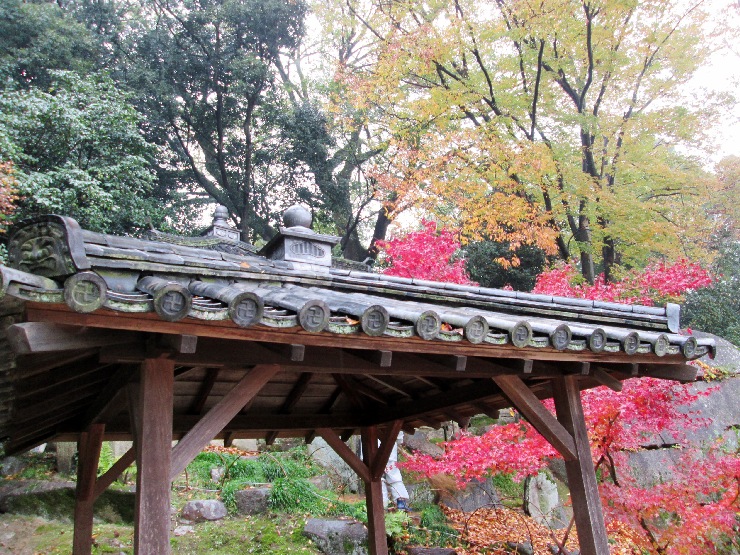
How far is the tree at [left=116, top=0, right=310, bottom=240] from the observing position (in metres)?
18.4

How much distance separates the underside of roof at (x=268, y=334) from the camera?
89.0 inches

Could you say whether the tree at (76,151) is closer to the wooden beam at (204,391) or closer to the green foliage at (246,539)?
the green foliage at (246,539)

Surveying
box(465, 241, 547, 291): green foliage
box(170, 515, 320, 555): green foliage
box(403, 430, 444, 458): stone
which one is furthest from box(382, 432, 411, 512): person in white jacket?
box(465, 241, 547, 291): green foliage

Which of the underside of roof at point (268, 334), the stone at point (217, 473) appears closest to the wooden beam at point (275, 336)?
the underside of roof at point (268, 334)

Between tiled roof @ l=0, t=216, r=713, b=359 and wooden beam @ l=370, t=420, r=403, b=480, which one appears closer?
tiled roof @ l=0, t=216, r=713, b=359

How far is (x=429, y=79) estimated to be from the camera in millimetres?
14633

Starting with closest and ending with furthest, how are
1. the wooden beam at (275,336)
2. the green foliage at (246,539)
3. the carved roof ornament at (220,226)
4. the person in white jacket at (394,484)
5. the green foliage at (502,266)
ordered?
the wooden beam at (275,336) < the green foliage at (246,539) < the person in white jacket at (394,484) < the carved roof ornament at (220,226) < the green foliage at (502,266)

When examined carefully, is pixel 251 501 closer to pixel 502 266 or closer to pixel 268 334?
pixel 268 334

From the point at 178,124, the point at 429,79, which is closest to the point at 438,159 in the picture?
the point at 429,79

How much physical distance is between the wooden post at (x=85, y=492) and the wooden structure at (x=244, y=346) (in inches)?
0.7

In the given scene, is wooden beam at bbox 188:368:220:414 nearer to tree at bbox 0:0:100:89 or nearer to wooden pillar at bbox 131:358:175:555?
wooden pillar at bbox 131:358:175:555

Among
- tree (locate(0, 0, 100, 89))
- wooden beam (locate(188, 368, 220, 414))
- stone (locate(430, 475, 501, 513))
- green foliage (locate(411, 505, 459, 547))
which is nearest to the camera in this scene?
wooden beam (locate(188, 368, 220, 414))

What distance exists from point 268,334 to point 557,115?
12.8m

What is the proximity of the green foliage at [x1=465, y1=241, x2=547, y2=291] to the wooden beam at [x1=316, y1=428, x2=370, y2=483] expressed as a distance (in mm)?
10057
